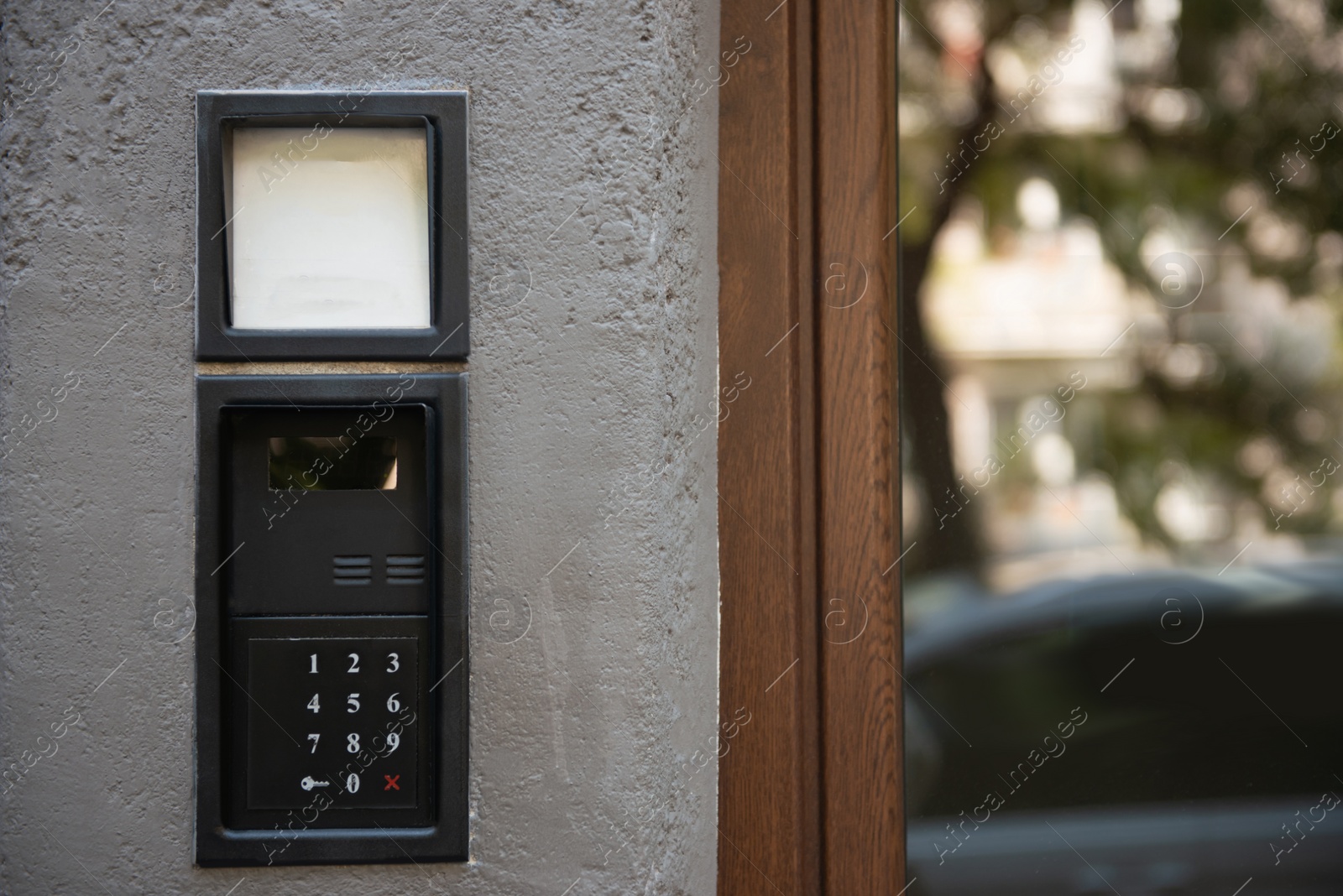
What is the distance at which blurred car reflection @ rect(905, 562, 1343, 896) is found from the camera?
128cm

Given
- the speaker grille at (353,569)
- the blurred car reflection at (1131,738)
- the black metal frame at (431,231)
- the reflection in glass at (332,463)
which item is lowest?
the blurred car reflection at (1131,738)

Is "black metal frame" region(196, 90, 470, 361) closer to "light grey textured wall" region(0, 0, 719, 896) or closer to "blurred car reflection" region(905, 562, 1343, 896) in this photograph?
"light grey textured wall" region(0, 0, 719, 896)

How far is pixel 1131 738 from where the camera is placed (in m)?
1.30

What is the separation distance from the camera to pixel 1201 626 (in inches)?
51.9

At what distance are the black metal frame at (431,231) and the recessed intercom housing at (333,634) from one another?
4 cm

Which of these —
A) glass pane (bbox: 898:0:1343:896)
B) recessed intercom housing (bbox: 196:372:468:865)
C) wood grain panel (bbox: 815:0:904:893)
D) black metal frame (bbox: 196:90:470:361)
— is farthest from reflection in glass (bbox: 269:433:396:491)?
glass pane (bbox: 898:0:1343:896)

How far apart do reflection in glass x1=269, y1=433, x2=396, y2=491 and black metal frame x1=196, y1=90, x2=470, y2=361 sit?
4.2 inches

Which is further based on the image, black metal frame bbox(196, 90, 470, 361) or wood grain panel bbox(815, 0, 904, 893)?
wood grain panel bbox(815, 0, 904, 893)

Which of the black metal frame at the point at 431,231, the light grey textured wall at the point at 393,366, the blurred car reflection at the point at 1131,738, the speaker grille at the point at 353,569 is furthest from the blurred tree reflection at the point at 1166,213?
the speaker grille at the point at 353,569

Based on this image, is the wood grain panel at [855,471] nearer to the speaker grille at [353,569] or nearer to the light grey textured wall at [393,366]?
the light grey textured wall at [393,366]

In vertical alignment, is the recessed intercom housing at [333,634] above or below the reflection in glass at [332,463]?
below

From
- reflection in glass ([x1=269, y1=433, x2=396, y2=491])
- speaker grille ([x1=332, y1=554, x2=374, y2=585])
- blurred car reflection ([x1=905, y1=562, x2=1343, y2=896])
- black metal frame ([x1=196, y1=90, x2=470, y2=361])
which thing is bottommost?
blurred car reflection ([x1=905, y1=562, x2=1343, y2=896])

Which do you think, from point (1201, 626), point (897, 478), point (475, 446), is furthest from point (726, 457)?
point (1201, 626)

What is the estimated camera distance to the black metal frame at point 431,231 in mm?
1037
